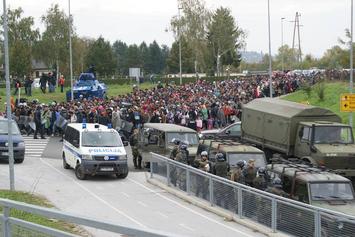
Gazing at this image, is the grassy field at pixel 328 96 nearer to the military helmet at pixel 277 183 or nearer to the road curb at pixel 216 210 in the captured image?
the road curb at pixel 216 210

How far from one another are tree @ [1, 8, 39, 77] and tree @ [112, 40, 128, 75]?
200 feet

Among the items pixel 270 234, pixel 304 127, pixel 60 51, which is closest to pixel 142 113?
pixel 304 127

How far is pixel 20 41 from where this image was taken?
70000mm

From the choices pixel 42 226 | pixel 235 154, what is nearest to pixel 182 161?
pixel 235 154

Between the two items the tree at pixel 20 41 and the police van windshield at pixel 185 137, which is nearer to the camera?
the police van windshield at pixel 185 137

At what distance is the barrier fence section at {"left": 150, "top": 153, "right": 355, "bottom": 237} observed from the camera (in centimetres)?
1293

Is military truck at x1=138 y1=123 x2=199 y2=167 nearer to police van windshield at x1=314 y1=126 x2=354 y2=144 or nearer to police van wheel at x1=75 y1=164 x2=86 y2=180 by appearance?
police van wheel at x1=75 y1=164 x2=86 y2=180

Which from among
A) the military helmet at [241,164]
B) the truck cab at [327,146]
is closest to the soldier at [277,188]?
the military helmet at [241,164]

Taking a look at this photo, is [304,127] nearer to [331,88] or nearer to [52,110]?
[52,110]

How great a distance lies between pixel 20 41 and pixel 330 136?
176ft

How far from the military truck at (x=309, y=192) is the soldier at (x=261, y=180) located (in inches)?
10.3

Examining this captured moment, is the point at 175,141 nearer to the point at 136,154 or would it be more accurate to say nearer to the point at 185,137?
the point at 185,137

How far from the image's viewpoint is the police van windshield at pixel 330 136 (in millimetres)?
21906

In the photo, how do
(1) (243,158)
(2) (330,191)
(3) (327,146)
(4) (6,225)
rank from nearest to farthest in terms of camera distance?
1. (4) (6,225)
2. (2) (330,191)
3. (1) (243,158)
4. (3) (327,146)
